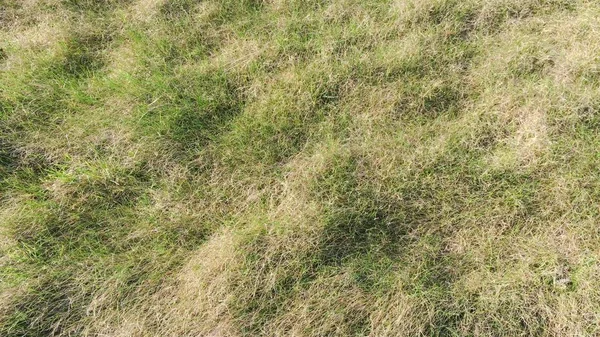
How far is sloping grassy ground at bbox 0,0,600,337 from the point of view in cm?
185

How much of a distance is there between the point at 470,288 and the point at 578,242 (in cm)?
51

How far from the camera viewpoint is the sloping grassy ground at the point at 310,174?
6.06 feet

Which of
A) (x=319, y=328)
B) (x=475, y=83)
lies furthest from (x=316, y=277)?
(x=475, y=83)

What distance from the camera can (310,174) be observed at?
2.11 meters

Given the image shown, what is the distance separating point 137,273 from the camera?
6.49ft

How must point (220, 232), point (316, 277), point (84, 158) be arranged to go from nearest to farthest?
1. point (316, 277)
2. point (220, 232)
3. point (84, 158)

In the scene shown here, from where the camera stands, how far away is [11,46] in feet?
8.89

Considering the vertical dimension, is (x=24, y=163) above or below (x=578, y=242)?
above

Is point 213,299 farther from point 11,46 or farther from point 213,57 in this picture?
point 11,46

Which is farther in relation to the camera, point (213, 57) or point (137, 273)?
point (213, 57)

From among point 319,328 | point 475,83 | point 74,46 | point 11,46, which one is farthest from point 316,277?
point 11,46

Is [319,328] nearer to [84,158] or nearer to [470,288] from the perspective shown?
[470,288]

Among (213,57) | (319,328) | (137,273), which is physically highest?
(213,57)

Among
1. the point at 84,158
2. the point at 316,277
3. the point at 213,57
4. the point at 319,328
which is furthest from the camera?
the point at 213,57
